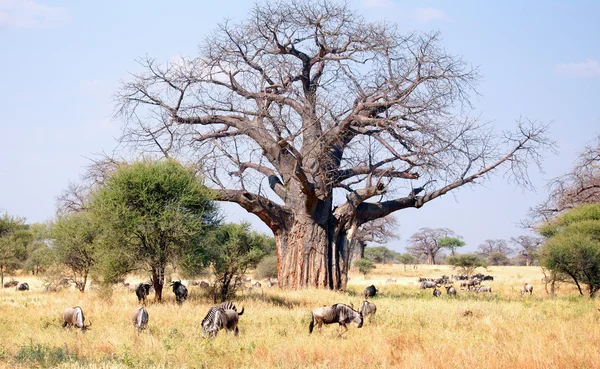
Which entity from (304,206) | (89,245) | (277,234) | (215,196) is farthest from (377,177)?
(89,245)

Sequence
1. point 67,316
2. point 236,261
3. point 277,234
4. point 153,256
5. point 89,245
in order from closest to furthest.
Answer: point 67,316 → point 153,256 → point 236,261 → point 89,245 → point 277,234

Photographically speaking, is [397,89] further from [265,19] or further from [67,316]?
Result: [67,316]

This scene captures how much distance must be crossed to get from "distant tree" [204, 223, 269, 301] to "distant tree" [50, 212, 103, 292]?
4085 millimetres

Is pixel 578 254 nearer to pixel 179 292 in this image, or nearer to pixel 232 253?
pixel 232 253

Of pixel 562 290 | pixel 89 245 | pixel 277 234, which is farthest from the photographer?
pixel 562 290

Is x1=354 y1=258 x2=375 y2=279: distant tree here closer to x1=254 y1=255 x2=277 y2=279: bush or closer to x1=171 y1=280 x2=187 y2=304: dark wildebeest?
x1=254 y1=255 x2=277 y2=279: bush

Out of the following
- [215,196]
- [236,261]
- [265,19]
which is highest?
[265,19]

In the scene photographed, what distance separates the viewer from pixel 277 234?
18578 millimetres

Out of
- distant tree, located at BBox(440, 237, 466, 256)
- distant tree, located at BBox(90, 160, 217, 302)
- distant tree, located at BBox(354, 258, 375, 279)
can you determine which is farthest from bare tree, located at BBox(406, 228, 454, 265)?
distant tree, located at BBox(90, 160, 217, 302)

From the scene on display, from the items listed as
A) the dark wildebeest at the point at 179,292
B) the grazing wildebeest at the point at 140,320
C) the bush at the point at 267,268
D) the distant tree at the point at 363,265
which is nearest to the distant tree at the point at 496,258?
the distant tree at the point at 363,265

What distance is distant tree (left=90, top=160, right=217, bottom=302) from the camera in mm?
13672

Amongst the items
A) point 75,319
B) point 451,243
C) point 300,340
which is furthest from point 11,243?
point 451,243

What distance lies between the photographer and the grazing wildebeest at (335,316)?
33.3 ft

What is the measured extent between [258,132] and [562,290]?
14060 millimetres
